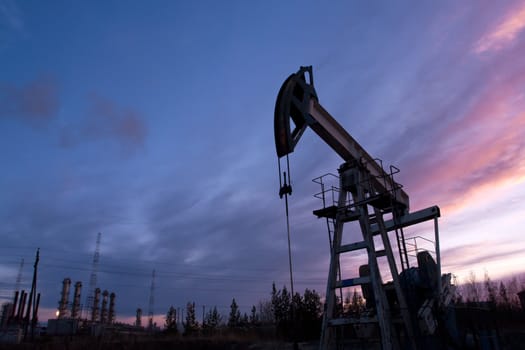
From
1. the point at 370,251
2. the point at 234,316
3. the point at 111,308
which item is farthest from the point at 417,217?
the point at 111,308

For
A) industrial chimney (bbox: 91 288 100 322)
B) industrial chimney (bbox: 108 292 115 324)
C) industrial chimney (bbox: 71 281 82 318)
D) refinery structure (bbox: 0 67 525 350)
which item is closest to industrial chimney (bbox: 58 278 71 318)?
industrial chimney (bbox: 71 281 82 318)

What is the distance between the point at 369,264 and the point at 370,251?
0.33m

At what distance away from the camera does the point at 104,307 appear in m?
63.4

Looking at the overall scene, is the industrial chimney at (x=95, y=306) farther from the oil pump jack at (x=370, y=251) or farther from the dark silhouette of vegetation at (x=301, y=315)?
the oil pump jack at (x=370, y=251)

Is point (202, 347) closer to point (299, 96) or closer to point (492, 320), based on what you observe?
point (492, 320)

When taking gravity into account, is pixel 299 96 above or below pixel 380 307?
above

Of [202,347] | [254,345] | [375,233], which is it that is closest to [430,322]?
[375,233]

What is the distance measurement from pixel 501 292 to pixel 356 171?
5013cm

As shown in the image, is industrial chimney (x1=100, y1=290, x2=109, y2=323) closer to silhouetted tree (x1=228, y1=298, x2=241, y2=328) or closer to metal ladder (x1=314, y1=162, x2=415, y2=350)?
silhouetted tree (x1=228, y1=298, x2=241, y2=328)

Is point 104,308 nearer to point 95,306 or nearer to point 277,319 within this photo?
point 95,306

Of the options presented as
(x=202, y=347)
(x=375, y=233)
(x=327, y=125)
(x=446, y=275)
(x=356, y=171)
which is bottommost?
(x=202, y=347)

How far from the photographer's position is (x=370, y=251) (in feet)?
32.1

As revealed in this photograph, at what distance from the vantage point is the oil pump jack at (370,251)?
357 inches

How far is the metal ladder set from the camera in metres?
9.12
